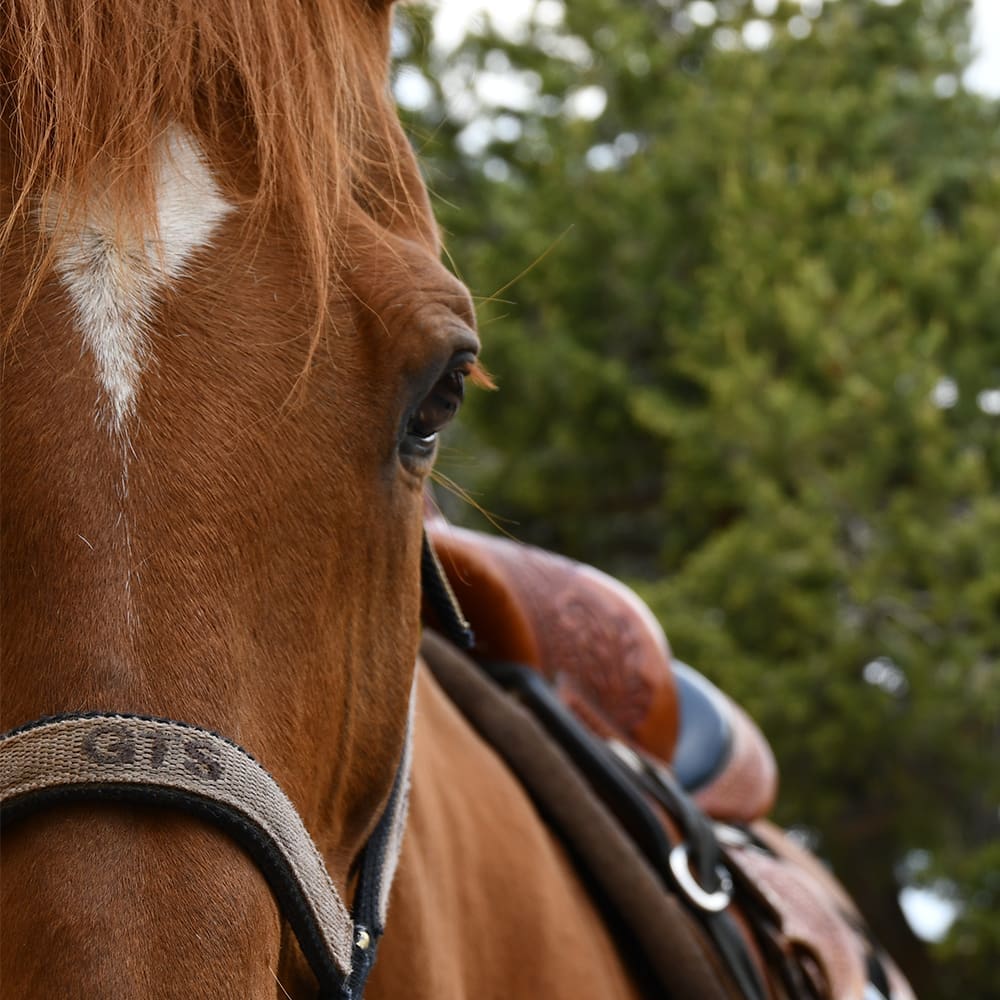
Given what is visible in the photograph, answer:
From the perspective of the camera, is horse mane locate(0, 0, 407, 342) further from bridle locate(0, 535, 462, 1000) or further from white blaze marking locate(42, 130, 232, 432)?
bridle locate(0, 535, 462, 1000)

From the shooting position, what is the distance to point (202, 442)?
959 millimetres

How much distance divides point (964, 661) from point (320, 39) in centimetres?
549

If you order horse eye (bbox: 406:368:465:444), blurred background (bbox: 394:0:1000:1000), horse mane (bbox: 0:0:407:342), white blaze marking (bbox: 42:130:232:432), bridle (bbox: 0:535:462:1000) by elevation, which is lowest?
blurred background (bbox: 394:0:1000:1000)

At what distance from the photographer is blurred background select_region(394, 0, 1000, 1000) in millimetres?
6305

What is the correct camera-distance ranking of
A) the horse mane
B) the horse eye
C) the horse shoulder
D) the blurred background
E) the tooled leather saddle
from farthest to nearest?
the blurred background, the tooled leather saddle, the horse shoulder, the horse eye, the horse mane

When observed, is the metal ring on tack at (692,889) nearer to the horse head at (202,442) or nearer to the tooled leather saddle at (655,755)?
the tooled leather saddle at (655,755)

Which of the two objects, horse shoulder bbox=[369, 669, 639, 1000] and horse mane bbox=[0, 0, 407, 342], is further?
horse shoulder bbox=[369, 669, 639, 1000]

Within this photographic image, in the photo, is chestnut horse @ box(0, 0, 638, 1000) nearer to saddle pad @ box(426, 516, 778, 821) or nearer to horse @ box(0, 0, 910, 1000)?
horse @ box(0, 0, 910, 1000)

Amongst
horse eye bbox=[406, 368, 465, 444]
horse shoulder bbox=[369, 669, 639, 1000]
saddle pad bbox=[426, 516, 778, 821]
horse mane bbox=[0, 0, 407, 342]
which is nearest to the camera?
horse mane bbox=[0, 0, 407, 342]

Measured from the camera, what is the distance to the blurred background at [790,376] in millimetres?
6305

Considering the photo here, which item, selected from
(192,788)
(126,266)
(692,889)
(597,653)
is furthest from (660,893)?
(126,266)

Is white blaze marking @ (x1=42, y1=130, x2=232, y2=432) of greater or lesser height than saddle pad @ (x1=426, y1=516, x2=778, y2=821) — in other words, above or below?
above

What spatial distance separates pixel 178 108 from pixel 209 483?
1.12 ft

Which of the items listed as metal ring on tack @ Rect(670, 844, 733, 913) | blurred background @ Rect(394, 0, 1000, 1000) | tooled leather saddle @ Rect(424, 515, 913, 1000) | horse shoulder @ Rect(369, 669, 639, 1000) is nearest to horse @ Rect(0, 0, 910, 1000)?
horse shoulder @ Rect(369, 669, 639, 1000)
